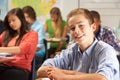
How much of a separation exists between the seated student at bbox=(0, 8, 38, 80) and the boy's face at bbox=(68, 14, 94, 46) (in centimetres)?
160

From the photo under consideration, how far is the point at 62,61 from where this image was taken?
80.4 inches

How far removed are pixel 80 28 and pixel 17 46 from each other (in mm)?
1738

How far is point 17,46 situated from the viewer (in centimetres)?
343

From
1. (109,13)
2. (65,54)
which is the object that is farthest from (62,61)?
(109,13)

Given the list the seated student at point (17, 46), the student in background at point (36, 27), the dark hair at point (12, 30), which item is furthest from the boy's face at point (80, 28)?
the student in background at point (36, 27)

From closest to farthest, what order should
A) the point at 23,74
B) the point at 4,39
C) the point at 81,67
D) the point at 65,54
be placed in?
the point at 81,67 → the point at 65,54 → the point at 23,74 → the point at 4,39

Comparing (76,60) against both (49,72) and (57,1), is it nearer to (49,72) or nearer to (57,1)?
(49,72)

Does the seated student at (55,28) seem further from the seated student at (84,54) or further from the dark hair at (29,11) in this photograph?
the seated student at (84,54)

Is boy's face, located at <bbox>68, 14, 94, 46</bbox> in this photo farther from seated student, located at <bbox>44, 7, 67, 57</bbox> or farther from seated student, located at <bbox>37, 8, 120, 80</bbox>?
seated student, located at <bbox>44, 7, 67, 57</bbox>

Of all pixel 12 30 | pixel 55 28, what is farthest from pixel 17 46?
pixel 55 28

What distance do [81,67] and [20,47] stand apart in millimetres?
1618

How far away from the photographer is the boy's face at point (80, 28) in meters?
1.81

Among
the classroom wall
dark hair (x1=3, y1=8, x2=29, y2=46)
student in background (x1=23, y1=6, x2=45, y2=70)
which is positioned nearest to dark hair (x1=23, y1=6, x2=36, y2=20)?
student in background (x1=23, y1=6, x2=45, y2=70)

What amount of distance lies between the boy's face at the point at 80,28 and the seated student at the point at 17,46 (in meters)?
1.60
